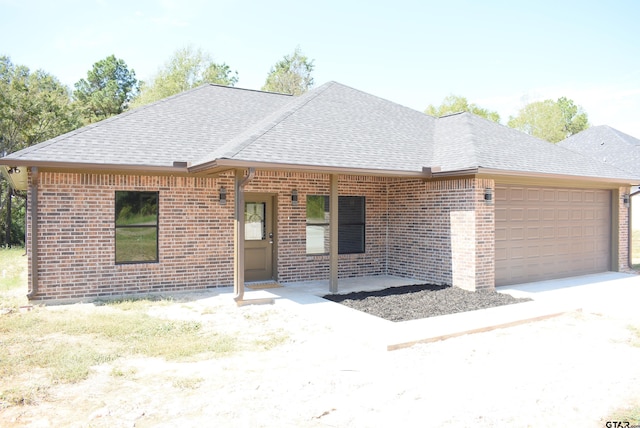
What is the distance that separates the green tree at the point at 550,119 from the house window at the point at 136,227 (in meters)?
43.8

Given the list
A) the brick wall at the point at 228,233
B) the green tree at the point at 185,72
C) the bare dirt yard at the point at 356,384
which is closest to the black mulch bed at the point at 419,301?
the brick wall at the point at 228,233

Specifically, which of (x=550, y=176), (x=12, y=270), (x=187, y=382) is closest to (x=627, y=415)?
(x=187, y=382)

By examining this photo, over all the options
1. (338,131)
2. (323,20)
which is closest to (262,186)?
(338,131)

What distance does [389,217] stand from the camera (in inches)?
473

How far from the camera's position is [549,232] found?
1135cm

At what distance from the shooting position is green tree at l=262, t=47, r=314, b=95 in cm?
4344

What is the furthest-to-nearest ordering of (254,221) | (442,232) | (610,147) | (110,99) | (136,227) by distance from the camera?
(110,99) < (610,147) < (254,221) < (442,232) < (136,227)

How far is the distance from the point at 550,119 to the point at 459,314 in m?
44.3

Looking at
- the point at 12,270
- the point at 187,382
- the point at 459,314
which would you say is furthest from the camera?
the point at 12,270

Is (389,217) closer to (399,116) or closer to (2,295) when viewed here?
(399,116)

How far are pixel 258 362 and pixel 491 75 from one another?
2868 centimetres

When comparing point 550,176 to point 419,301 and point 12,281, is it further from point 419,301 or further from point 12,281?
point 12,281

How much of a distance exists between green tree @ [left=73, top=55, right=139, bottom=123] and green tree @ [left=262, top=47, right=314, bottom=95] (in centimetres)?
1296

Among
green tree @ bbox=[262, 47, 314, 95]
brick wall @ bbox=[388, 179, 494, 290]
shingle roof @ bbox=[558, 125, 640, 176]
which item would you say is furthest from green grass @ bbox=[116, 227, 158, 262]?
green tree @ bbox=[262, 47, 314, 95]
